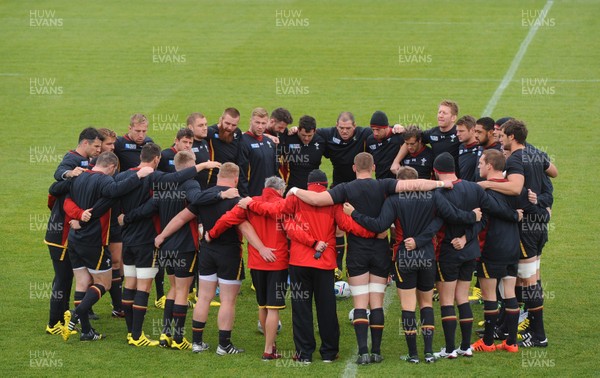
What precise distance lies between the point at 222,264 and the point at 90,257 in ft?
5.83

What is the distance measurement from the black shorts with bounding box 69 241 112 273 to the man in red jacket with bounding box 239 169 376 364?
2096 mm

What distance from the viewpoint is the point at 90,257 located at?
37.9 feet

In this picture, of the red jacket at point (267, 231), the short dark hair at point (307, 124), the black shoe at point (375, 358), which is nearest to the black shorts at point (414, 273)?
the black shoe at point (375, 358)

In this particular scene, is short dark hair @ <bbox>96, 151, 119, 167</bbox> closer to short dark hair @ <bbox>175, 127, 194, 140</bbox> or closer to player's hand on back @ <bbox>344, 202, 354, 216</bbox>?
short dark hair @ <bbox>175, 127, 194, 140</bbox>

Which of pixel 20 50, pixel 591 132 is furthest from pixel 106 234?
pixel 20 50

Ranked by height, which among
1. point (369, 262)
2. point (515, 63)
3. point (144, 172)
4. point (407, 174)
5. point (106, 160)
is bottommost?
point (369, 262)

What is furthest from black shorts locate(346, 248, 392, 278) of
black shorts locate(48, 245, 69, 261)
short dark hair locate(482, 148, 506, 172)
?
black shorts locate(48, 245, 69, 261)

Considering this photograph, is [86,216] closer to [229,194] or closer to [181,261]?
[181,261]

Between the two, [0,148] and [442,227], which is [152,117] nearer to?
[0,148]

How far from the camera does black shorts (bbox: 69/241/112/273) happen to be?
1153 centimetres

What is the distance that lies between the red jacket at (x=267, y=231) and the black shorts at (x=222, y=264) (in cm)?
21

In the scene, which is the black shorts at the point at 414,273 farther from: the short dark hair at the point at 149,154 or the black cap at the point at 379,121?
the short dark hair at the point at 149,154

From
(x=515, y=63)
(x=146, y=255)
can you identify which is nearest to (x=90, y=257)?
(x=146, y=255)

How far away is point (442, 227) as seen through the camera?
10.8 meters
